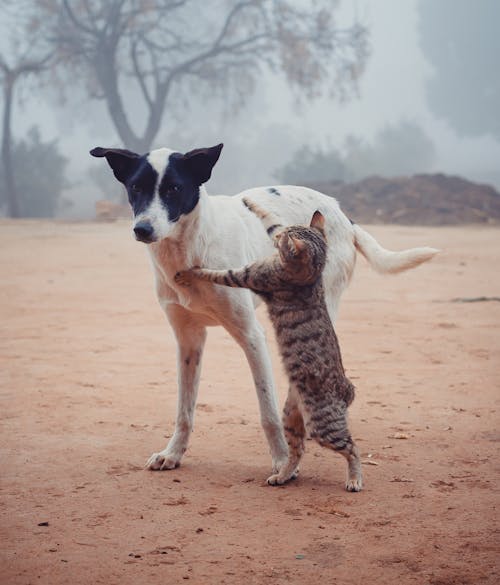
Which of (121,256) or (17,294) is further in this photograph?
(121,256)

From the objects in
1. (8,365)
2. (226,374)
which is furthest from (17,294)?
(226,374)

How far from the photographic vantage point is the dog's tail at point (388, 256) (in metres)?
4.97

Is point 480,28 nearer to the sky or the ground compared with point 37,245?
nearer to the sky

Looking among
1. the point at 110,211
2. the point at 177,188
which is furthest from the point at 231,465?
the point at 110,211

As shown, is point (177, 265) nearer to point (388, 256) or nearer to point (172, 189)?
point (172, 189)

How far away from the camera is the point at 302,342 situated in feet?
13.8

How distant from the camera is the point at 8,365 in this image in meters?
6.86

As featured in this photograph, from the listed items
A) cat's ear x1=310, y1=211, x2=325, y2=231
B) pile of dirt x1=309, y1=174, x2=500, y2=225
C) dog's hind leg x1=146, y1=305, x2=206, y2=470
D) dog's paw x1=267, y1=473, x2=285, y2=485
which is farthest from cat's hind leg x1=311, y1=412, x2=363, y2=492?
pile of dirt x1=309, y1=174, x2=500, y2=225

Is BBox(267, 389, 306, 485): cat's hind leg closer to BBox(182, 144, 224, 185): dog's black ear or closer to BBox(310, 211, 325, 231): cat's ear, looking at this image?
BBox(310, 211, 325, 231): cat's ear

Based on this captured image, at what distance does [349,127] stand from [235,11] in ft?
193

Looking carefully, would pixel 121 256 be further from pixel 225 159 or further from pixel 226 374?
pixel 225 159

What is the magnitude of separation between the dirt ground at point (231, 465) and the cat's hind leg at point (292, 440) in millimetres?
104

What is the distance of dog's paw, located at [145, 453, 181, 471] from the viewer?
457cm

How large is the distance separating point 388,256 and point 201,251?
131 centimetres
